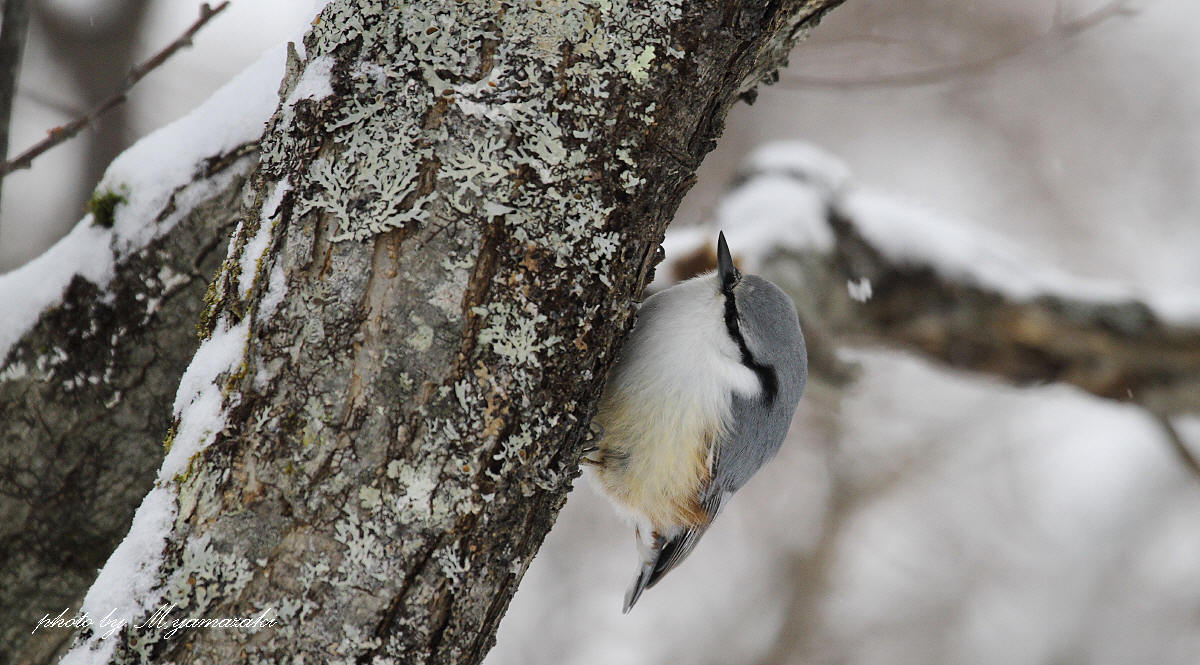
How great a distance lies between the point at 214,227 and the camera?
179cm

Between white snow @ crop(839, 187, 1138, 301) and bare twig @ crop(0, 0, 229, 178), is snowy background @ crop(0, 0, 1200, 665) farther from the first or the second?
bare twig @ crop(0, 0, 229, 178)

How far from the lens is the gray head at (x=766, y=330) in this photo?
1.89 meters

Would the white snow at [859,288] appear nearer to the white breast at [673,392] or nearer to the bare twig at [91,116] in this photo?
the white breast at [673,392]

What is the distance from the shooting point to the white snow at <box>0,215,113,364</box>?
174cm

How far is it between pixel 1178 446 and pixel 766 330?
5.89 ft

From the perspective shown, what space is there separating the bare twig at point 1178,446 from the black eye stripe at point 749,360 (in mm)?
1681

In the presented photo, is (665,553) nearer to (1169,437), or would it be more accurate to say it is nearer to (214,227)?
(214,227)

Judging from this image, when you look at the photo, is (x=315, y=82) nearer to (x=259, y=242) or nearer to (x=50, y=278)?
(x=259, y=242)

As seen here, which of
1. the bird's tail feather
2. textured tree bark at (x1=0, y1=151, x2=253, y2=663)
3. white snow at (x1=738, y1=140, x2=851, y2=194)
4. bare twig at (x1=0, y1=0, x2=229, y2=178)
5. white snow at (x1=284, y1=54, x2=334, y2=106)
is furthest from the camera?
white snow at (x1=738, y1=140, x2=851, y2=194)

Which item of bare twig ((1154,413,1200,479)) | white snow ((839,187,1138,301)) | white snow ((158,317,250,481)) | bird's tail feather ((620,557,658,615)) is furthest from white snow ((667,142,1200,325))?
white snow ((158,317,250,481))

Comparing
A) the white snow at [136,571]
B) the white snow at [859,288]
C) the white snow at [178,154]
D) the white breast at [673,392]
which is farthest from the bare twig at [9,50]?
the white snow at [859,288]

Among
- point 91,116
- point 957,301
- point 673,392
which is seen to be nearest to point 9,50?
point 91,116

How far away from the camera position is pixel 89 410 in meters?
1.75

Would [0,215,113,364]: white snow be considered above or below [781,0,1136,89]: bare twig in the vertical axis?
above
